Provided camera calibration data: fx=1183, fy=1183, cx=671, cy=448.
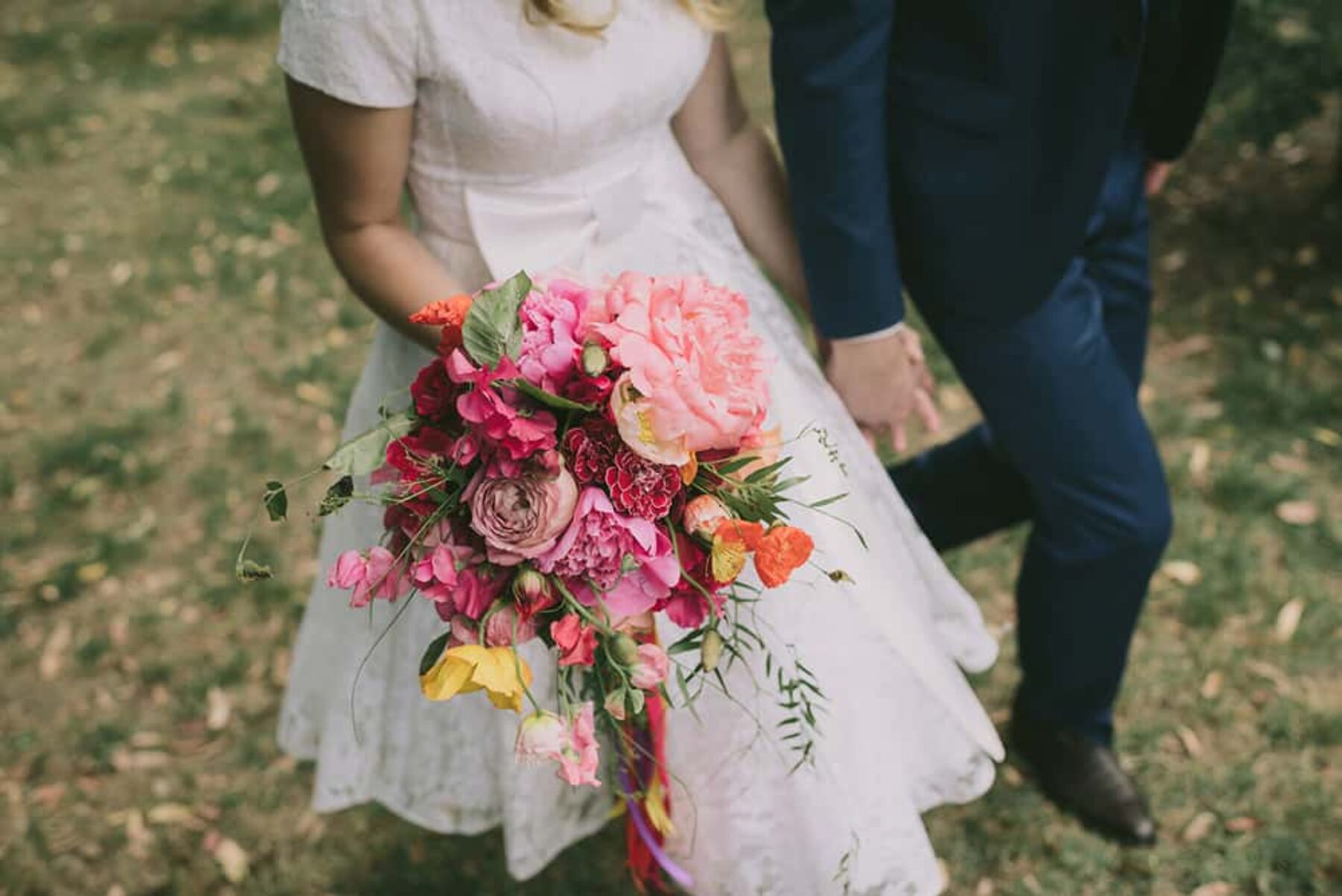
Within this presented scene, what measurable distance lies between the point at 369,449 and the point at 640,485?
0.32 meters

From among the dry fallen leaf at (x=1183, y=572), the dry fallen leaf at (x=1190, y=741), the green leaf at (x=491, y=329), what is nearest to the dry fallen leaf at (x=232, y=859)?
the green leaf at (x=491, y=329)

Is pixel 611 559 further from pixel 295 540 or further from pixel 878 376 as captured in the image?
pixel 295 540

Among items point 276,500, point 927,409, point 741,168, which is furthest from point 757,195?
point 276,500

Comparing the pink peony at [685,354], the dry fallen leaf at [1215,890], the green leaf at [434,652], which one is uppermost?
the pink peony at [685,354]

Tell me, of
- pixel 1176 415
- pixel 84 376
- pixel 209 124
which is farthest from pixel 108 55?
pixel 1176 415

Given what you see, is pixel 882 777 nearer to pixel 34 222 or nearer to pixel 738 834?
pixel 738 834

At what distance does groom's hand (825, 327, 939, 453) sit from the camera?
81.2 inches

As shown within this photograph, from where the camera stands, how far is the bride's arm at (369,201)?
1719 mm

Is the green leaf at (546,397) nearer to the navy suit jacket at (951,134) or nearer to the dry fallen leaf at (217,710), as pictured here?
the navy suit jacket at (951,134)

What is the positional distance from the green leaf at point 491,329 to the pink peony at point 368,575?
0.29 metres

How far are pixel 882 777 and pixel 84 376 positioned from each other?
383 centimetres

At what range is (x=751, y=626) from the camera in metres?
1.81

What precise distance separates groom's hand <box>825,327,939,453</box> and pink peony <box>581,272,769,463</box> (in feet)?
2.11

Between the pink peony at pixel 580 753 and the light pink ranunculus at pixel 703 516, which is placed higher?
the light pink ranunculus at pixel 703 516
